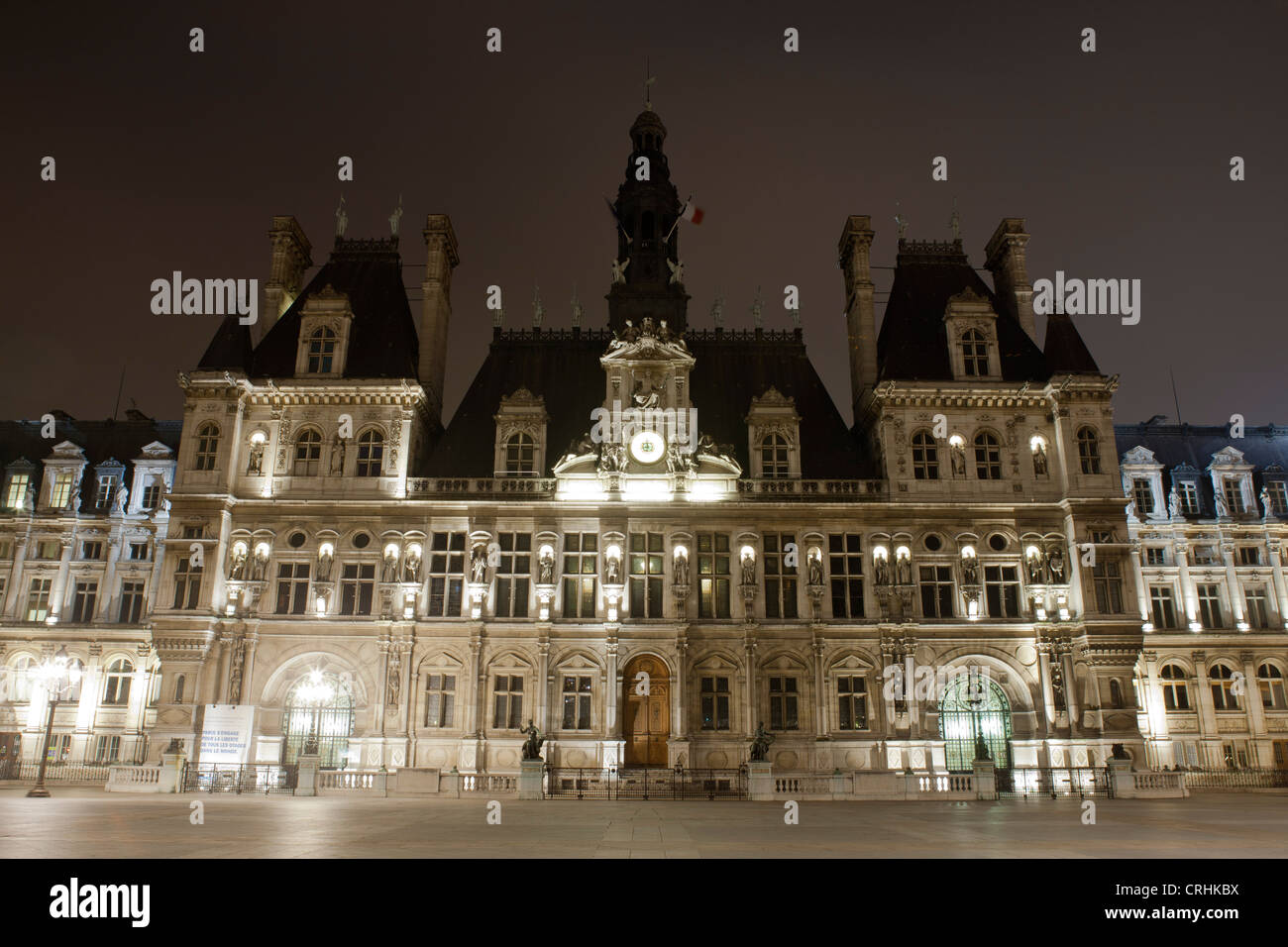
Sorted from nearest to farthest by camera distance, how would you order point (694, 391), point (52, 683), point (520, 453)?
point (52, 683), point (520, 453), point (694, 391)

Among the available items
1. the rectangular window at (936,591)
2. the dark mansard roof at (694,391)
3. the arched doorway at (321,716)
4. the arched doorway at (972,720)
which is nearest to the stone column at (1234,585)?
the arched doorway at (972,720)

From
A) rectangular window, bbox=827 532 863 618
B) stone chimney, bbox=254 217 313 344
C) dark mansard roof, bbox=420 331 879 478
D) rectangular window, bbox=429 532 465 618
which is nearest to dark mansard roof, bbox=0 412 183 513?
stone chimney, bbox=254 217 313 344

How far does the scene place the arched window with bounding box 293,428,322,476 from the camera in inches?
1500

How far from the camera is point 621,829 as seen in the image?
712 inches

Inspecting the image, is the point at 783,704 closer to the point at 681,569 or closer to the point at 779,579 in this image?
the point at 779,579

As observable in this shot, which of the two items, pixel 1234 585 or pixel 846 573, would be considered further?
pixel 1234 585

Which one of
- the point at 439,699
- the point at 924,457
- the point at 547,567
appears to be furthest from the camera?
the point at 924,457

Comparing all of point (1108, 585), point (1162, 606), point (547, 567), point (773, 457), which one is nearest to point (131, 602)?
point (547, 567)

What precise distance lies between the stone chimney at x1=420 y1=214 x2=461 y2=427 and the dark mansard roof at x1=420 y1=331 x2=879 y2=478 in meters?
1.59

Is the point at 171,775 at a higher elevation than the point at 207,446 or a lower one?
lower

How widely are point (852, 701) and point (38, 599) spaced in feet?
129

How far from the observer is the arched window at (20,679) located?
43.8 metres

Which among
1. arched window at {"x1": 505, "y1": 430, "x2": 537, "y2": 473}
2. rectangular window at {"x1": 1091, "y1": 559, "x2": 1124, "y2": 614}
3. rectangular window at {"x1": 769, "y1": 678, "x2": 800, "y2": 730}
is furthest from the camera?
arched window at {"x1": 505, "y1": 430, "x2": 537, "y2": 473}

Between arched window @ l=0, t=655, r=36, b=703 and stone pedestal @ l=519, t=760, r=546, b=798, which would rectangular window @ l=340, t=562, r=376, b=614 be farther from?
arched window @ l=0, t=655, r=36, b=703
